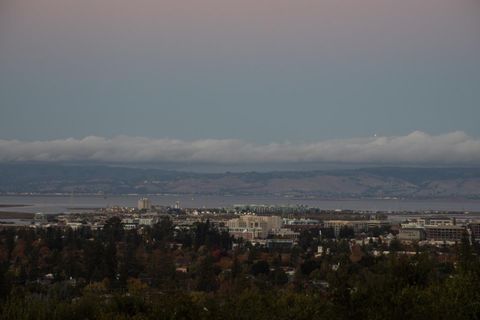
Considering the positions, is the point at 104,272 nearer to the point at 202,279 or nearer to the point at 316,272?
the point at 202,279

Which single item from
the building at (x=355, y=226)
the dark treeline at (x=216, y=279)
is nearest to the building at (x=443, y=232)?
the building at (x=355, y=226)

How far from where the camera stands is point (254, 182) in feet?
380

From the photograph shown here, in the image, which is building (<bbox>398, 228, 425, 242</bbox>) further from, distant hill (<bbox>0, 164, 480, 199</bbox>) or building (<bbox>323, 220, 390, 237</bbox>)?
distant hill (<bbox>0, 164, 480, 199</bbox>)

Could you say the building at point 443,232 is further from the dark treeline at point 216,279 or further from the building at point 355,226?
the dark treeline at point 216,279

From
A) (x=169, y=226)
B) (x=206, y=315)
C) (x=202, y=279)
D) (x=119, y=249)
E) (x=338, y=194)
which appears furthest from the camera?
(x=338, y=194)

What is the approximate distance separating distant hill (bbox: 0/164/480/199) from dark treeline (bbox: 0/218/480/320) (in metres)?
66.6

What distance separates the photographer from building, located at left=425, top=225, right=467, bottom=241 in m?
35.0

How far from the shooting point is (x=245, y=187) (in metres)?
111

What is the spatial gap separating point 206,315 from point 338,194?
91.0 meters

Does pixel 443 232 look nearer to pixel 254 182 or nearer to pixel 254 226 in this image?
pixel 254 226

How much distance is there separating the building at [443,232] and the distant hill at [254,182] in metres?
60.0

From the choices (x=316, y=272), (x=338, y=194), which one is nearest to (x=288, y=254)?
(x=316, y=272)

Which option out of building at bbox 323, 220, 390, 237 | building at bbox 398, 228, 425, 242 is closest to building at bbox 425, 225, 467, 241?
building at bbox 398, 228, 425, 242

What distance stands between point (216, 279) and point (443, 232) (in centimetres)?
1867
